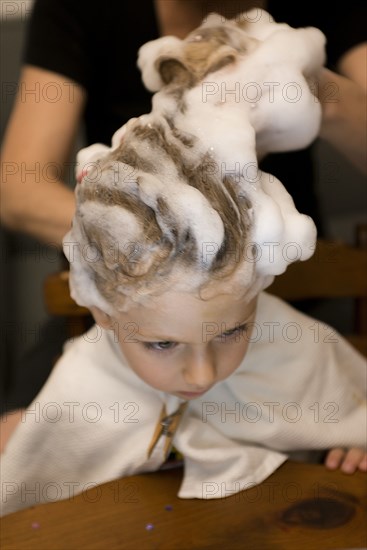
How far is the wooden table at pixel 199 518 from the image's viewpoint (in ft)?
2.46

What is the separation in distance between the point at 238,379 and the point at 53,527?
31 centimetres

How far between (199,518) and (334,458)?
0.67 ft

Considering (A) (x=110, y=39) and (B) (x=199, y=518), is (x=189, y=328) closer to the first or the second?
(B) (x=199, y=518)

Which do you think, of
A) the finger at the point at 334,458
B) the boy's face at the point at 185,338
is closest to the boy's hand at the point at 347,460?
the finger at the point at 334,458

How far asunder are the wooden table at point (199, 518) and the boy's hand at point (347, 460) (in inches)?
1.0

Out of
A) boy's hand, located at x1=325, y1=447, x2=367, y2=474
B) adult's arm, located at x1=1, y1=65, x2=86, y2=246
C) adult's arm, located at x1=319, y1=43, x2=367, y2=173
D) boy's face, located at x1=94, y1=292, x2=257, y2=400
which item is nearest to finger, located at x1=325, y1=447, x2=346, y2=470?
boy's hand, located at x1=325, y1=447, x2=367, y2=474

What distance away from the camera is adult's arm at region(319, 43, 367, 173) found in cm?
96

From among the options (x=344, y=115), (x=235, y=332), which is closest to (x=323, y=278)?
(x=344, y=115)

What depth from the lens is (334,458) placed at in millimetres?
902

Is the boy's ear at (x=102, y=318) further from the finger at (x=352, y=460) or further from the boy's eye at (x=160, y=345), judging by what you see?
the finger at (x=352, y=460)

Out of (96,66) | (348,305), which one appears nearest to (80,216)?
(96,66)

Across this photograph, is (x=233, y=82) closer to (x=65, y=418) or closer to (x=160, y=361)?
(x=160, y=361)

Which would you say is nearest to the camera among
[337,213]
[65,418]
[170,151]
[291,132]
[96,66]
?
[170,151]

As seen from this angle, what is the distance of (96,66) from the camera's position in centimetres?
137
